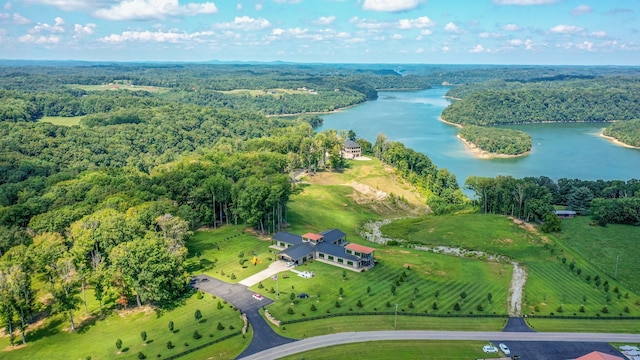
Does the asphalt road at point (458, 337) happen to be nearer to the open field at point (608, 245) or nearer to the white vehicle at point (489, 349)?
the white vehicle at point (489, 349)

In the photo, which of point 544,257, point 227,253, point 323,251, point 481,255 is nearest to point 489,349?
point 323,251

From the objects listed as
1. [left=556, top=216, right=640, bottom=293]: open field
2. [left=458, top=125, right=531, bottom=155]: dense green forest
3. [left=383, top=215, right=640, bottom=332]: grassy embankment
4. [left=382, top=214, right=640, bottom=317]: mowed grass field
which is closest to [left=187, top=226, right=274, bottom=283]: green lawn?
[left=382, top=214, right=640, bottom=317]: mowed grass field

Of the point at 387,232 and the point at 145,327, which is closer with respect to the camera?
the point at 145,327

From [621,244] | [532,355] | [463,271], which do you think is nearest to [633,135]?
[621,244]

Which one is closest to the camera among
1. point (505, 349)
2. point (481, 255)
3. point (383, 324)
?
point (505, 349)

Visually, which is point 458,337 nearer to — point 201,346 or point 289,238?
point 201,346

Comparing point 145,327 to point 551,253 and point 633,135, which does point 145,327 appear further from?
point 633,135
